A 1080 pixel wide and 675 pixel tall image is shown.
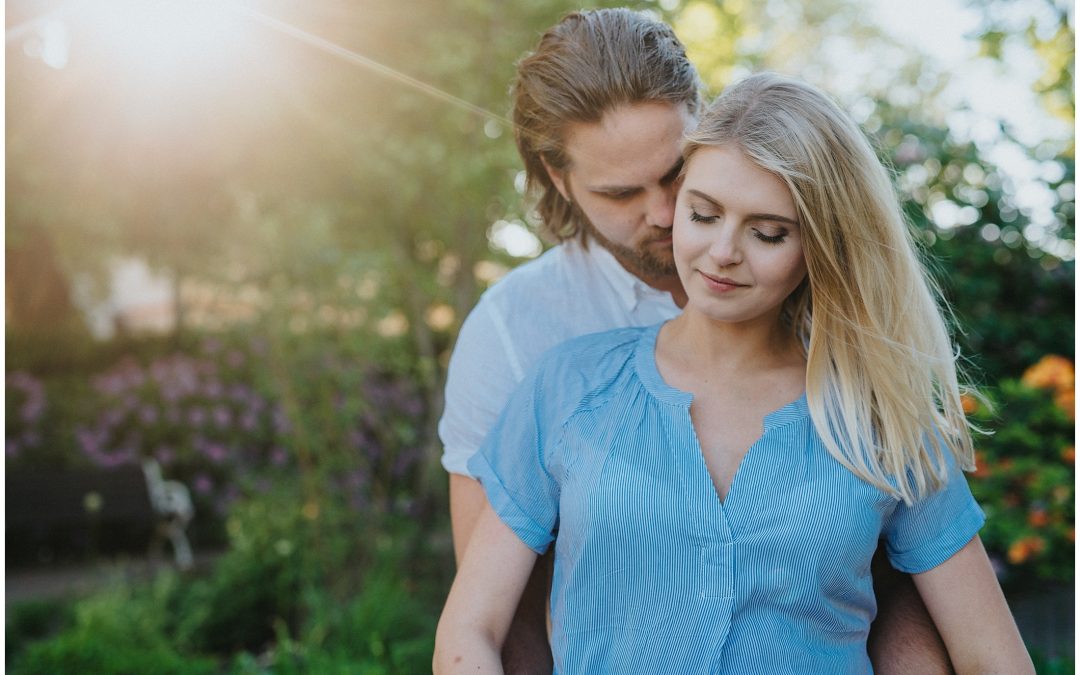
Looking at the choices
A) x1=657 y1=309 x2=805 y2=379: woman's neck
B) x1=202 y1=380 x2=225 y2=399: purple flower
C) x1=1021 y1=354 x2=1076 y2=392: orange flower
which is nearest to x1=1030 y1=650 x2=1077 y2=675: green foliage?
x1=1021 y1=354 x2=1076 y2=392: orange flower

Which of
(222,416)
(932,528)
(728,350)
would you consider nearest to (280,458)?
(222,416)

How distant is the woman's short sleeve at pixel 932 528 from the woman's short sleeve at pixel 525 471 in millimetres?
626

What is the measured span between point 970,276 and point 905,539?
3.51 metres

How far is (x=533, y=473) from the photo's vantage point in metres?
1.89

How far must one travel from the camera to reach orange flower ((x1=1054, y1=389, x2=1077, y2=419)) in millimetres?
4043

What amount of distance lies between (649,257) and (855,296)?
1.85 feet

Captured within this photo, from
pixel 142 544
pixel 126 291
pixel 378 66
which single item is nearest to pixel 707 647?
pixel 378 66

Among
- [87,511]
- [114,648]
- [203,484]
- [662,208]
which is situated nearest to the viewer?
[662,208]

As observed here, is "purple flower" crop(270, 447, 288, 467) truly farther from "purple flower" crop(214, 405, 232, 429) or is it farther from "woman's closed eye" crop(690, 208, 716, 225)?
"woman's closed eye" crop(690, 208, 716, 225)

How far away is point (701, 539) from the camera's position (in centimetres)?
172

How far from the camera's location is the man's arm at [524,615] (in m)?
1.98

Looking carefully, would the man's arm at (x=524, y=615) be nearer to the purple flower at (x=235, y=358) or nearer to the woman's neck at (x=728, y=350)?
the woman's neck at (x=728, y=350)

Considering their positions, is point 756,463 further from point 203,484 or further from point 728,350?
point 203,484

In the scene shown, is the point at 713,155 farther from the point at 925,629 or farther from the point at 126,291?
the point at 126,291
